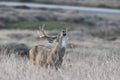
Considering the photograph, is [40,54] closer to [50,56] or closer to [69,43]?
[50,56]

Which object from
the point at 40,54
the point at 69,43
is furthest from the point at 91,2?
the point at 40,54

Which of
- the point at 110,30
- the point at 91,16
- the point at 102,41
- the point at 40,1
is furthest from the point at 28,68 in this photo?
the point at 40,1

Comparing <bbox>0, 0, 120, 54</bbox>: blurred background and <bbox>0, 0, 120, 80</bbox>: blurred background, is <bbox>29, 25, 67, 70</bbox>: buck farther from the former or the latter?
<bbox>0, 0, 120, 54</bbox>: blurred background

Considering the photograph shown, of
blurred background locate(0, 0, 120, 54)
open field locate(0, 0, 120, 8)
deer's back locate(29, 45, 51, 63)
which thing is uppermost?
deer's back locate(29, 45, 51, 63)

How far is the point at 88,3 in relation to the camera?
193 ft

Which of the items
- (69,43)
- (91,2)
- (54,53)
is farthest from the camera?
(91,2)

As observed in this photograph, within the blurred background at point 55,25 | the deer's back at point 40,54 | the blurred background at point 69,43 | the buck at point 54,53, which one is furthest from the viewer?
the blurred background at point 55,25

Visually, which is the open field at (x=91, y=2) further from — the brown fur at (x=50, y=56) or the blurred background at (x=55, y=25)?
the brown fur at (x=50, y=56)

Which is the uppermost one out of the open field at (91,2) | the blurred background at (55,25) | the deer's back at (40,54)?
the deer's back at (40,54)

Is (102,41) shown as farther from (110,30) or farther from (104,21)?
(104,21)

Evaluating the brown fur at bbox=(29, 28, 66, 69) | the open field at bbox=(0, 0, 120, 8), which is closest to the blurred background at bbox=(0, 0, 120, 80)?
the brown fur at bbox=(29, 28, 66, 69)

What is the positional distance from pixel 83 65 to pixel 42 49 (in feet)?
3.54

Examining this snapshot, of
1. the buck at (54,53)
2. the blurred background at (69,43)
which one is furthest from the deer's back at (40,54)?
the blurred background at (69,43)

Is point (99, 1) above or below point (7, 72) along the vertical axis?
below
